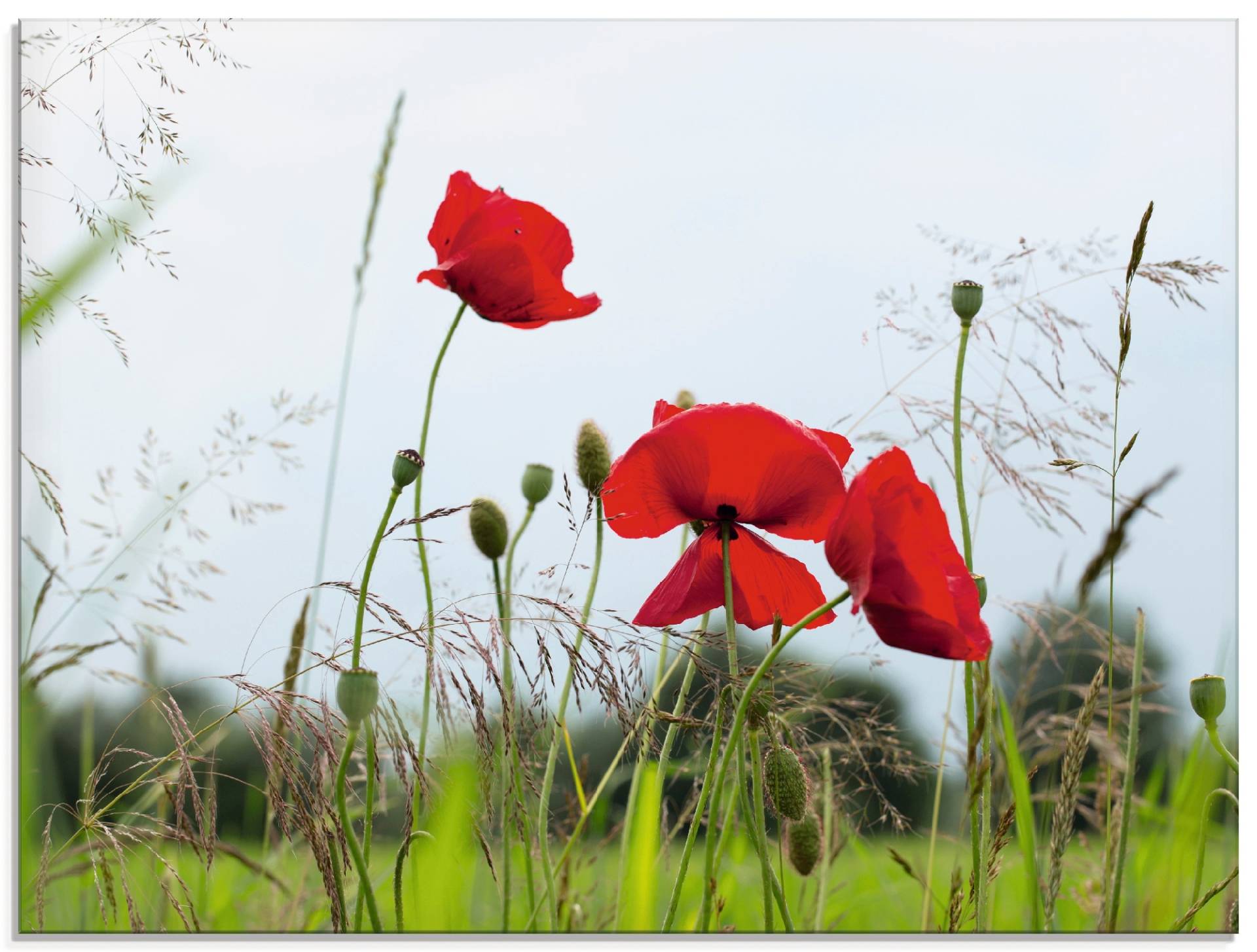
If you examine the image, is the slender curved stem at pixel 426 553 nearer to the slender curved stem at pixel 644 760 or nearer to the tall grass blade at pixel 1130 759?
the slender curved stem at pixel 644 760

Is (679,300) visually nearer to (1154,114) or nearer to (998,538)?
(998,538)

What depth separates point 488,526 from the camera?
0.88m

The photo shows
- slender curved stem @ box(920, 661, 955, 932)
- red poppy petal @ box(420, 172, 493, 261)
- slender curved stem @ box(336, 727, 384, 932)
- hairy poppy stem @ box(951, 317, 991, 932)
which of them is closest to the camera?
slender curved stem @ box(336, 727, 384, 932)

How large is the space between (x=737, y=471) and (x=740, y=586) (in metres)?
0.09

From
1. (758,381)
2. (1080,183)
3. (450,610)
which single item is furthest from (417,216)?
(1080,183)

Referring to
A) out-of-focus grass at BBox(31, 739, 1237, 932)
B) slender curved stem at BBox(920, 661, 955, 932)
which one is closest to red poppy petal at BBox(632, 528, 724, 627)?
out-of-focus grass at BBox(31, 739, 1237, 932)

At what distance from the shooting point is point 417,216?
1.23 meters

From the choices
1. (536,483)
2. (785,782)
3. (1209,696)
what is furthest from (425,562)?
(1209,696)

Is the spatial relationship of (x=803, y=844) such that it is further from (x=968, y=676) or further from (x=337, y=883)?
A: (x=337, y=883)

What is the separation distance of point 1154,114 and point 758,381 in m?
0.55

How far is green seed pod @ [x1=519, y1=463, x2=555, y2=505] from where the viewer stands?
36.5 inches

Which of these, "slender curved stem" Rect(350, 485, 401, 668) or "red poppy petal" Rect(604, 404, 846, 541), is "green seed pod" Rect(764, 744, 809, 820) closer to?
"red poppy petal" Rect(604, 404, 846, 541)

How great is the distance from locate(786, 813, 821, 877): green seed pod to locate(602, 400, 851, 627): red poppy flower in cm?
21

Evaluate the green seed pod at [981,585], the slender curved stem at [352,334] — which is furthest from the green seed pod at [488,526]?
the green seed pod at [981,585]
